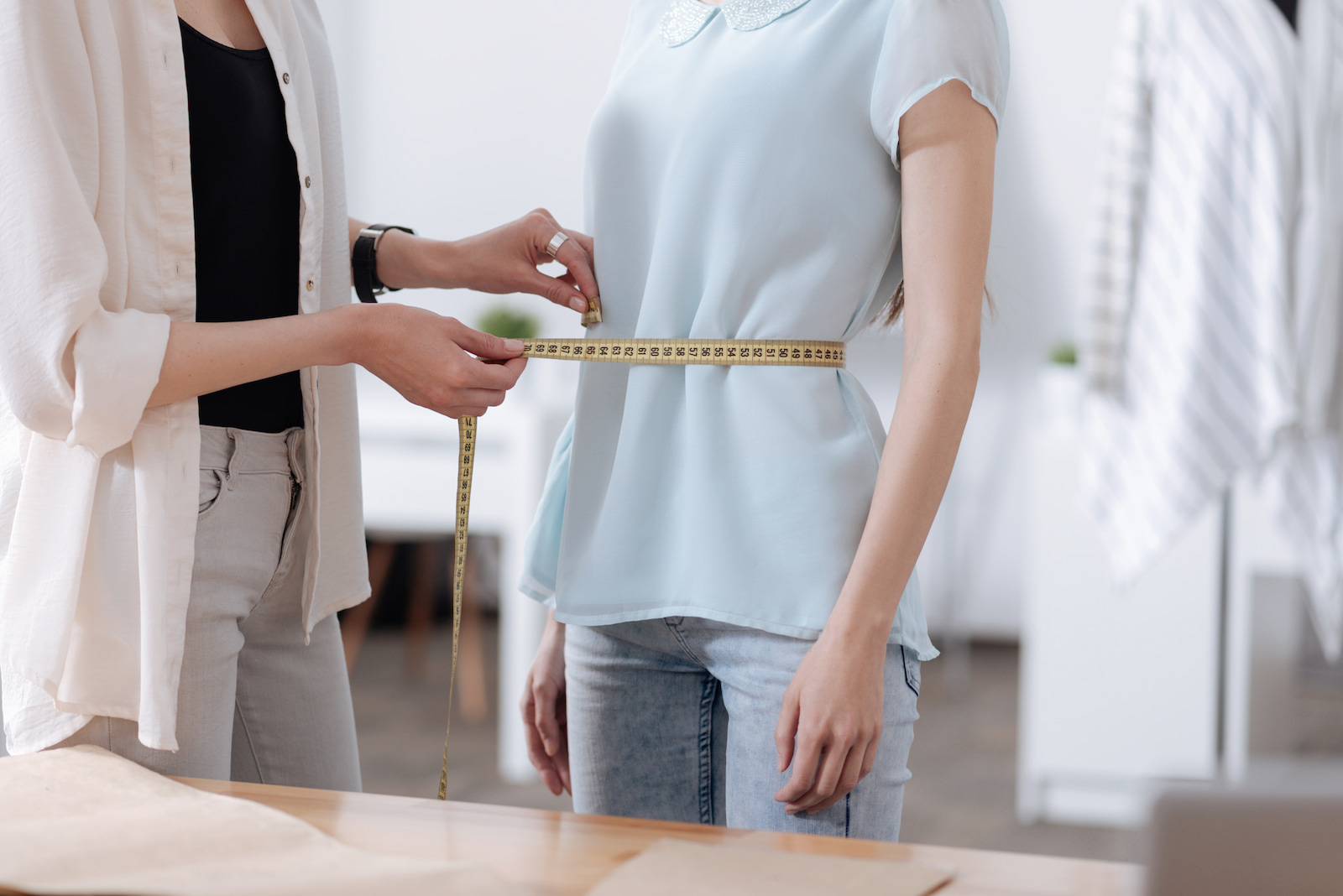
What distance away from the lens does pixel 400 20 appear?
5215mm

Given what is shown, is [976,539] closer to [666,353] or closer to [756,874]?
[666,353]

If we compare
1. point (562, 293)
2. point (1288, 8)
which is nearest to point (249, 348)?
point (562, 293)

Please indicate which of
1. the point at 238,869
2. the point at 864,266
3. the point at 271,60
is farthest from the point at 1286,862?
the point at 271,60

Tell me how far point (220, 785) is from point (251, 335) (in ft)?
1.16

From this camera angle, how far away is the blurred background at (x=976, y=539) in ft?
9.96

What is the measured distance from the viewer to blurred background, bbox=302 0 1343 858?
304 cm

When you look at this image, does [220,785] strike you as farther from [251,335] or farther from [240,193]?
[240,193]

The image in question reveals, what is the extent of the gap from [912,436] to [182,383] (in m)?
0.58

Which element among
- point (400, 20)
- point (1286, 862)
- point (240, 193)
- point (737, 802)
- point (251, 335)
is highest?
point (400, 20)

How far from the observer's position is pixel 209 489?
104cm

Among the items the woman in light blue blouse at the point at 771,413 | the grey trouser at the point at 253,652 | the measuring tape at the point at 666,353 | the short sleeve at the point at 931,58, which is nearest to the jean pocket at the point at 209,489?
the grey trouser at the point at 253,652

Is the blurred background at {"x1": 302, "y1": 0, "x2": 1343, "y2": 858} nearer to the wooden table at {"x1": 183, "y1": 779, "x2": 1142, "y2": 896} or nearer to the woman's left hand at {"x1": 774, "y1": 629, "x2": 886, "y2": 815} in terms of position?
the woman's left hand at {"x1": 774, "y1": 629, "x2": 886, "y2": 815}

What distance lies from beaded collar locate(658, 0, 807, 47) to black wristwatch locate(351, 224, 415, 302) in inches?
15.1

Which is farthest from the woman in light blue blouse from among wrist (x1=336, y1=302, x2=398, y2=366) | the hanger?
the hanger
